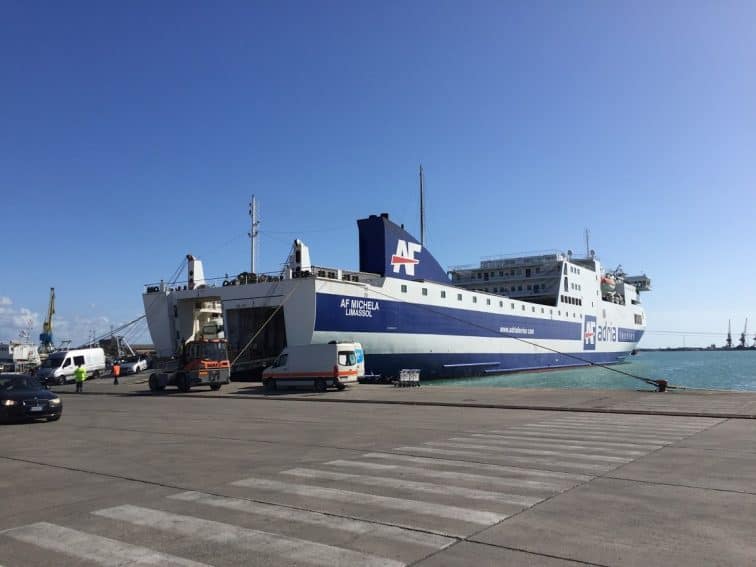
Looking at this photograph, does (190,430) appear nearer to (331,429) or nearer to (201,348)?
(331,429)

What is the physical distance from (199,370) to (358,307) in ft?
30.4

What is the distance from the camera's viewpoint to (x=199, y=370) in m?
28.9

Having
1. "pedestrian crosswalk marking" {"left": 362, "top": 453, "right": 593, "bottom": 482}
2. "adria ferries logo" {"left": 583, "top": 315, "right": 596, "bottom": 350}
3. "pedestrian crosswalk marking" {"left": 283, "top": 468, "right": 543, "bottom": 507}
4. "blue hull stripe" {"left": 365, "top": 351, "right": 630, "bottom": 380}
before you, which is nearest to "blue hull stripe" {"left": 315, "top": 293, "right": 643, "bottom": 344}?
"blue hull stripe" {"left": 365, "top": 351, "right": 630, "bottom": 380}

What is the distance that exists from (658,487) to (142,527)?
19.5ft

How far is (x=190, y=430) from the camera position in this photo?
13766 mm

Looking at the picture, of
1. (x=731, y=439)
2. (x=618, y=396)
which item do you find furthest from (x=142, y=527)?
(x=618, y=396)

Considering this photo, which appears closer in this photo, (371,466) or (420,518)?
(420,518)

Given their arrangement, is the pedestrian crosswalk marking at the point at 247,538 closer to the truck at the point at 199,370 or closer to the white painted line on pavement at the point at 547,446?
the white painted line on pavement at the point at 547,446

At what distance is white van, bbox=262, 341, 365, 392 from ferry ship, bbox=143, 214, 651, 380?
11.2 ft

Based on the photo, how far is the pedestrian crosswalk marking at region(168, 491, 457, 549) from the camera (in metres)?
5.28

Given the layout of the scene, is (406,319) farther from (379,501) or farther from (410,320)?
(379,501)

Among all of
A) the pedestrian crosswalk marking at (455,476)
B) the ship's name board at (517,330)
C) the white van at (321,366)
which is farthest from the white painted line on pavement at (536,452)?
the ship's name board at (517,330)

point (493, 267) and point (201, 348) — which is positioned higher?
point (493, 267)

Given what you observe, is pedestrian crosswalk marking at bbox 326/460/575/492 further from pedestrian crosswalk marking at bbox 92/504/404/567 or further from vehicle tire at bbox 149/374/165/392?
vehicle tire at bbox 149/374/165/392
